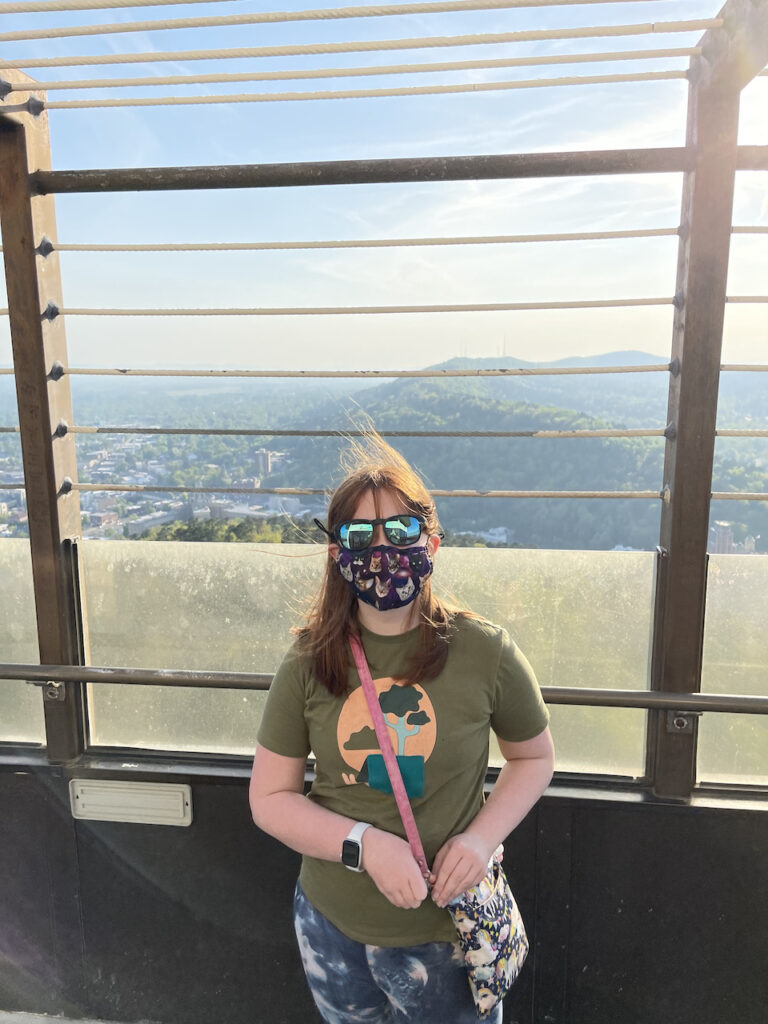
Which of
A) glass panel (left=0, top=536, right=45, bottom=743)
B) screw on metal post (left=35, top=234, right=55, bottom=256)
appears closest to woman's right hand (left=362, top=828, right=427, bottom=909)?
glass panel (left=0, top=536, right=45, bottom=743)

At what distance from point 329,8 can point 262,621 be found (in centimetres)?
186

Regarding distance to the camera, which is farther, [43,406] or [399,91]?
[43,406]

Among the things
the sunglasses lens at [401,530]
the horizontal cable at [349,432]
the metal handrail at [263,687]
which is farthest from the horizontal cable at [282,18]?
the metal handrail at [263,687]

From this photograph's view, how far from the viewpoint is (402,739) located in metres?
1.51

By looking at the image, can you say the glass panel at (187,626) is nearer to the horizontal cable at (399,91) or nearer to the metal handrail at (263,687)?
the metal handrail at (263,687)

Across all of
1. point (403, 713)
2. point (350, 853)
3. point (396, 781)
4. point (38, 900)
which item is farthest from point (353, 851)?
point (38, 900)

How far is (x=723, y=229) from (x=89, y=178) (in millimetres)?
1932

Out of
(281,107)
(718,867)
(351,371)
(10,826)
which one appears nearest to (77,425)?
(351,371)

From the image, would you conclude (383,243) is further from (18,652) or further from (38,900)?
(38,900)

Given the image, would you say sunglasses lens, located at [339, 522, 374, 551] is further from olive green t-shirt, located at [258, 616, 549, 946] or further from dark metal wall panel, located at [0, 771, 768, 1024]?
dark metal wall panel, located at [0, 771, 768, 1024]

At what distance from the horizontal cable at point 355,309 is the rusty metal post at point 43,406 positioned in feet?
0.43

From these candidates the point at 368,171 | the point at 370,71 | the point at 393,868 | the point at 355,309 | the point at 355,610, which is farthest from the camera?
the point at 355,309

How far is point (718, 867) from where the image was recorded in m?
2.29

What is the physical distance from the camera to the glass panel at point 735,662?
2.35 metres
